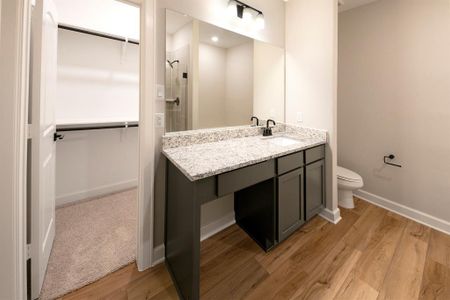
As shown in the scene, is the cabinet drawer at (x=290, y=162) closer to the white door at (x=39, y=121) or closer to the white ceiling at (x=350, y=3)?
the white door at (x=39, y=121)

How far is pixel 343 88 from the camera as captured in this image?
2.81 m

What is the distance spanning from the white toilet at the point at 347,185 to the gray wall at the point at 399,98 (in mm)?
409

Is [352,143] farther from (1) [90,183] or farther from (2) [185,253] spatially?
(1) [90,183]

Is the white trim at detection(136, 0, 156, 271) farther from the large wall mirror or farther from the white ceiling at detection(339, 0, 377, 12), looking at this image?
the white ceiling at detection(339, 0, 377, 12)

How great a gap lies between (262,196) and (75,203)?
235 cm

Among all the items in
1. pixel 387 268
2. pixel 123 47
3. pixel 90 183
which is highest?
pixel 123 47

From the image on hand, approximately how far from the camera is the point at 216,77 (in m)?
1.99

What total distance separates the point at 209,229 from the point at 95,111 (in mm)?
2121

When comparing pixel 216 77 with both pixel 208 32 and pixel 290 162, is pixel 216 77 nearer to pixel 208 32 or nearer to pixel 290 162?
pixel 208 32

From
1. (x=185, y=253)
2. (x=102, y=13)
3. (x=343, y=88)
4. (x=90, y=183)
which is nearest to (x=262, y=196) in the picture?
(x=185, y=253)

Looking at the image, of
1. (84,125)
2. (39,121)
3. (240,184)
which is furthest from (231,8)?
(84,125)

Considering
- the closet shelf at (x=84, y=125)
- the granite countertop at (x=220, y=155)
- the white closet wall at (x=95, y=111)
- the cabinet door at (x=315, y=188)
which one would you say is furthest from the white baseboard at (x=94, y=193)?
the cabinet door at (x=315, y=188)

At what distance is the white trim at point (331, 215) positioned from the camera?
2.18 metres

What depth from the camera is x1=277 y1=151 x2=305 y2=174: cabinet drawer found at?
165 centimetres
